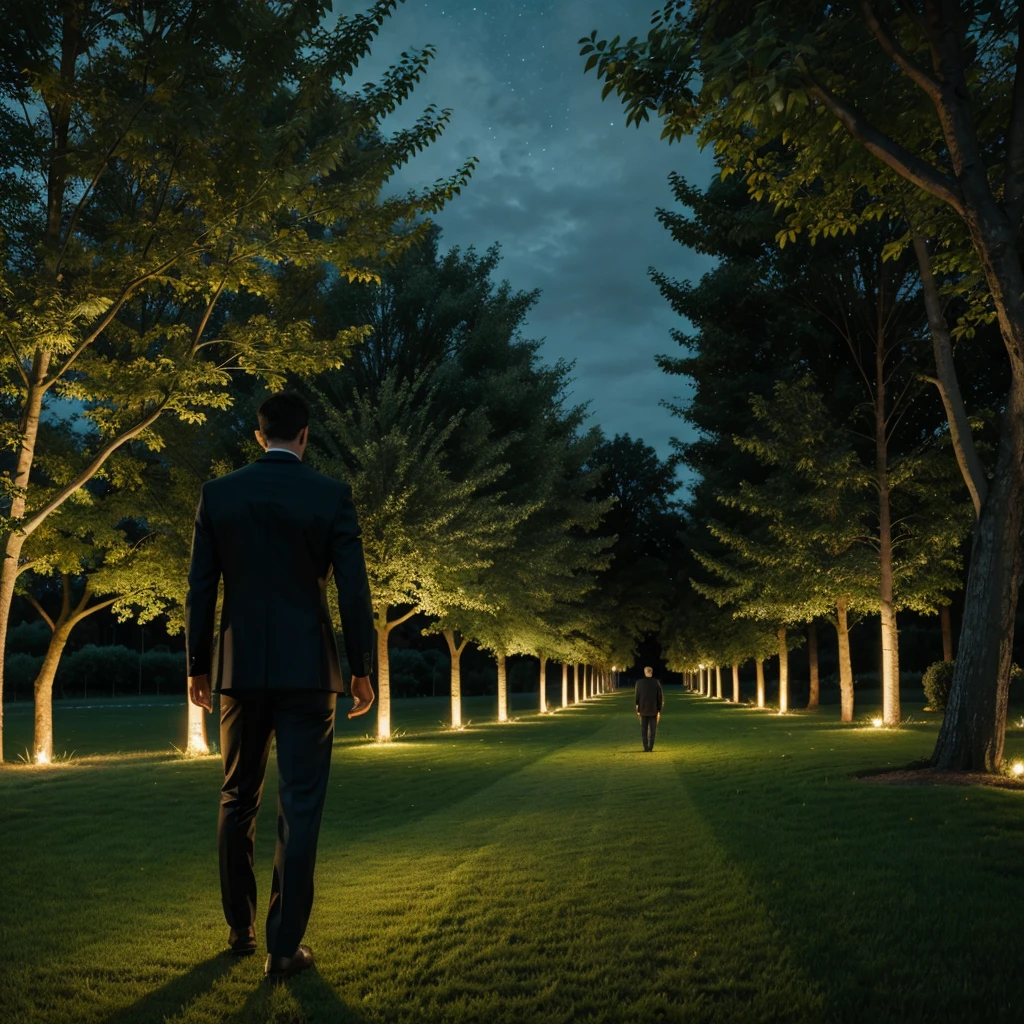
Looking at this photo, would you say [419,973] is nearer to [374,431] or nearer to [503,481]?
[374,431]

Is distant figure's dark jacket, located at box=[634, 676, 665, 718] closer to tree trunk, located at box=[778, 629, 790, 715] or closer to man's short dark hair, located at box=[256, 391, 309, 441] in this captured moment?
man's short dark hair, located at box=[256, 391, 309, 441]

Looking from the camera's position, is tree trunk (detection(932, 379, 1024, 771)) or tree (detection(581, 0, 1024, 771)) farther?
tree trunk (detection(932, 379, 1024, 771))

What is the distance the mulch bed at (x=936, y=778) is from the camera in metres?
10.8

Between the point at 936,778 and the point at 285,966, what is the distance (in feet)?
30.9

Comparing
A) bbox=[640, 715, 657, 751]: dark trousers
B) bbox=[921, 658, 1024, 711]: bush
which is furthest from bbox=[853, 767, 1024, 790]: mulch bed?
bbox=[921, 658, 1024, 711]: bush

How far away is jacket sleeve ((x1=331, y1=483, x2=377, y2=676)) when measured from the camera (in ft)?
14.6

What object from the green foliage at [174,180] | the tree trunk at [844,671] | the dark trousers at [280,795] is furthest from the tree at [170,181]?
the tree trunk at [844,671]

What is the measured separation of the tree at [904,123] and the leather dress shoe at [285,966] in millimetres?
8159

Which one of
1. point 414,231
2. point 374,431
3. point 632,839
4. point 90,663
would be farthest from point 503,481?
point 90,663

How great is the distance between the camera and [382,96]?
49.7 feet

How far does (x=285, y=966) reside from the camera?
169 inches

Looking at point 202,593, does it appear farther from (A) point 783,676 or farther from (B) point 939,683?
(A) point 783,676

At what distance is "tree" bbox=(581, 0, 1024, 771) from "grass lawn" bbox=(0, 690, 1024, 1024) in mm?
2806

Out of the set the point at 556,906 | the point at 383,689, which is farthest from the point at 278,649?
the point at 383,689
